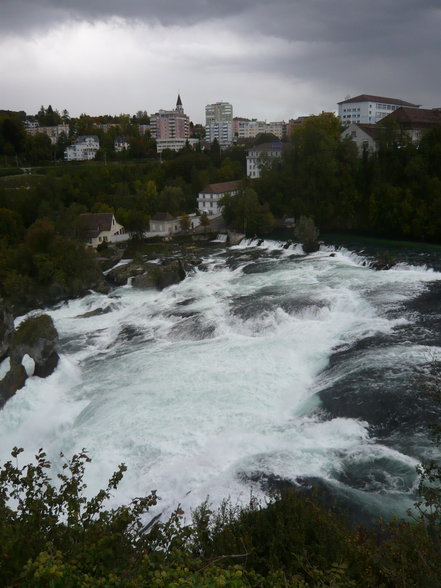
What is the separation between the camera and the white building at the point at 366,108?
7425 cm

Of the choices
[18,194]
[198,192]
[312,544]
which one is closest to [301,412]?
[312,544]

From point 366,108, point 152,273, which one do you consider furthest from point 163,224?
point 366,108

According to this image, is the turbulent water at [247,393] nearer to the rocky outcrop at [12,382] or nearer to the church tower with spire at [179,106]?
the rocky outcrop at [12,382]

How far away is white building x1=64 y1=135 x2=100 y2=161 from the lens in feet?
273

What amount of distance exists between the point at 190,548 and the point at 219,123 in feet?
460

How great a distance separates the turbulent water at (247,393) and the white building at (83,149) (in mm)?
63057

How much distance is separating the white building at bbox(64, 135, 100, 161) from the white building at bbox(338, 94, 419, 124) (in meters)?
42.0

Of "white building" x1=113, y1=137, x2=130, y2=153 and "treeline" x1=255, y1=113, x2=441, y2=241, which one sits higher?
"white building" x1=113, y1=137, x2=130, y2=153

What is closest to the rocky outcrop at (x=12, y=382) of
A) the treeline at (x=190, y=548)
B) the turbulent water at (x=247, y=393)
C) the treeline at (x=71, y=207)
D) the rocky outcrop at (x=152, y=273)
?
the turbulent water at (x=247, y=393)

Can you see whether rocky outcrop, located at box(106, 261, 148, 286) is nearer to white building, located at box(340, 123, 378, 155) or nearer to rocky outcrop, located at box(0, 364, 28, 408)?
rocky outcrop, located at box(0, 364, 28, 408)

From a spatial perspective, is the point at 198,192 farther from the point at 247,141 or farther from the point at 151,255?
the point at 247,141

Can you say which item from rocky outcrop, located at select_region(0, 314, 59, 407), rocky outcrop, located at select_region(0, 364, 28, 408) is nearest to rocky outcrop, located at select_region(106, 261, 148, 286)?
rocky outcrop, located at select_region(0, 314, 59, 407)

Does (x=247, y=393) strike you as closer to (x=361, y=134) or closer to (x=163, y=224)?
(x=163, y=224)

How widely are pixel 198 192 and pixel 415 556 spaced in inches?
2113
